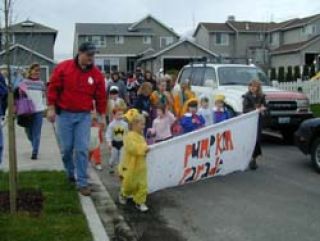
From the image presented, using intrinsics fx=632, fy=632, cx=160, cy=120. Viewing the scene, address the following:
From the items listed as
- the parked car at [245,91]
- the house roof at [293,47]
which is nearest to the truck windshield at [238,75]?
the parked car at [245,91]

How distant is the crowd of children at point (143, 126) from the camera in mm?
7965

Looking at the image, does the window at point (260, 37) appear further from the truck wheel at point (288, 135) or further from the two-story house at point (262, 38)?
the truck wheel at point (288, 135)

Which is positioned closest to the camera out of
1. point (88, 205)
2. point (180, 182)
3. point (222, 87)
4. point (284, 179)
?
point (88, 205)

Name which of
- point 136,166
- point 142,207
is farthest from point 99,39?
point 142,207

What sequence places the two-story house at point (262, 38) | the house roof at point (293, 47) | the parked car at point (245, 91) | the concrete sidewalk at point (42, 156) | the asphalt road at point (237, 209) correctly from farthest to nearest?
the two-story house at point (262, 38)
the house roof at point (293, 47)
the parked car at point (245, 91)
the concrete sidewalk at point (42, 156)
the asphalt road at point (237, 209)

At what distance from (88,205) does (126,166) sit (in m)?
0.69

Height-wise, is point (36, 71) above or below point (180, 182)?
above

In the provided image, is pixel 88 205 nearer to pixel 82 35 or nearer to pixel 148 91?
pixel 148 91

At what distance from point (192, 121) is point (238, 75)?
19.2 ft

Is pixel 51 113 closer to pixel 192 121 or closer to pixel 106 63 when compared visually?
pixel 192 121

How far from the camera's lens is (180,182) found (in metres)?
9.32

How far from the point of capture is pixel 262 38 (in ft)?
271

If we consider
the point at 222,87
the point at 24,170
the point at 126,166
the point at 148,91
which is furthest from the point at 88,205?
the point at 222,87

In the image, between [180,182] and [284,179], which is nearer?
[180,182]
